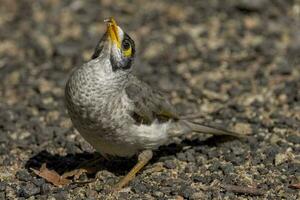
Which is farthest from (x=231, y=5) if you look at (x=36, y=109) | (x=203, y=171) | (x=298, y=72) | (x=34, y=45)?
(x=203, y=171)

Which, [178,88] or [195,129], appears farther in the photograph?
[178,88]

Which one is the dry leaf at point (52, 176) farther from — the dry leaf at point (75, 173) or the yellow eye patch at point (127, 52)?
the yellow eye patch at point (127, 52)

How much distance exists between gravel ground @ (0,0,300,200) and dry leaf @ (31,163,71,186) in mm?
68

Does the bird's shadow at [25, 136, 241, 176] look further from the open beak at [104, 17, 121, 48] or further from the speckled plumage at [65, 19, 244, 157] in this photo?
the open beak at [104, 17, 121, 48]

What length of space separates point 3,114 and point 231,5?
4.52 meters

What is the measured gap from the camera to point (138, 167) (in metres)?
6.88

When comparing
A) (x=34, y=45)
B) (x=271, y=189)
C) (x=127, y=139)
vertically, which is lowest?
(x=271, y=189)

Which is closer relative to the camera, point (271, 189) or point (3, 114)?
point (271, 189)

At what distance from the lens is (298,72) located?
957 cm

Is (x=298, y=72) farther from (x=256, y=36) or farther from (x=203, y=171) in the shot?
(x=203, y=171)

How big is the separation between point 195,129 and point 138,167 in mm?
956

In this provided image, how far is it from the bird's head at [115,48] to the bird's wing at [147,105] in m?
0.35

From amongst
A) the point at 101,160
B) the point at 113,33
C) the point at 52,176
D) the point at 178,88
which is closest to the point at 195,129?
the point at 101,160

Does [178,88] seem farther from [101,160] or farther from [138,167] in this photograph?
[138,167]
